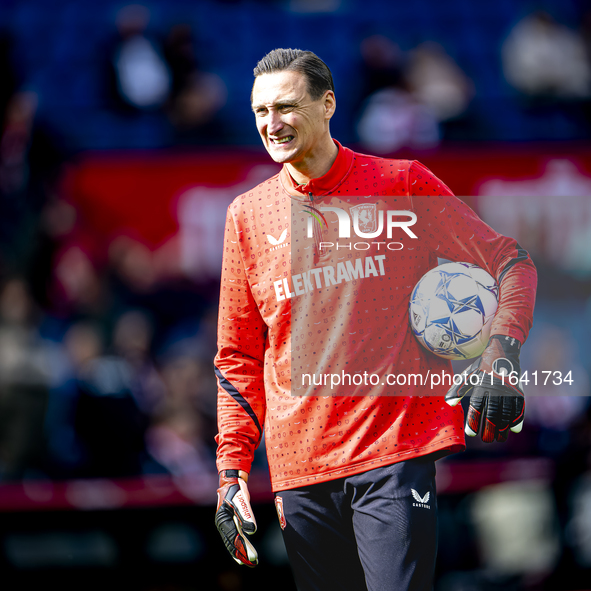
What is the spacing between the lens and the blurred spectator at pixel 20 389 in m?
6.10

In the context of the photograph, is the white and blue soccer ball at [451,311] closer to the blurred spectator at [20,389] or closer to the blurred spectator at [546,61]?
the blurred spectator at [20,389]

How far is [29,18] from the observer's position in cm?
1046

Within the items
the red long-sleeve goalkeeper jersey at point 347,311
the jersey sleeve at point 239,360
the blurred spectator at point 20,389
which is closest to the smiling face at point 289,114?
the red long-sleeve goalkeeper jersey at point 347,311

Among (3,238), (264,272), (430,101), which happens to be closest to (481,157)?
(430,101)

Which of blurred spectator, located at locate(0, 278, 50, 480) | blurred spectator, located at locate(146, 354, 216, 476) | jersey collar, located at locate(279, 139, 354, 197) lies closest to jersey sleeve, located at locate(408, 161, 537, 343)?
jersey collar, located at locate(279, 139, 354, 197)

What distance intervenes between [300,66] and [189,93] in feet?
20.5

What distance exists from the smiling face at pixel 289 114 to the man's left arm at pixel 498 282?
0.36 metres

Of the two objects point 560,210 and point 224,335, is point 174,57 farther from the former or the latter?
point 224,335

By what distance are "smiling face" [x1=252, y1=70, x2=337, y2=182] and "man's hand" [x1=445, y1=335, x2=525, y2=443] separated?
0.88 metres

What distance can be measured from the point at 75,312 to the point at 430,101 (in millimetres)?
4179

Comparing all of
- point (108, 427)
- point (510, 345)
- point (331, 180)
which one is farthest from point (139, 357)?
point (510, 345)

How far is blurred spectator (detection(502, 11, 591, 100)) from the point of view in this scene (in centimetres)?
945

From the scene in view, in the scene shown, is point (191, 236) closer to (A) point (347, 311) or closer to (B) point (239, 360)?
(B) point (239, 360)

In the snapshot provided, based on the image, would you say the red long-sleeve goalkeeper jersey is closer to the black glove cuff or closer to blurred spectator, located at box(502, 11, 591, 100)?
the black glove cuff
